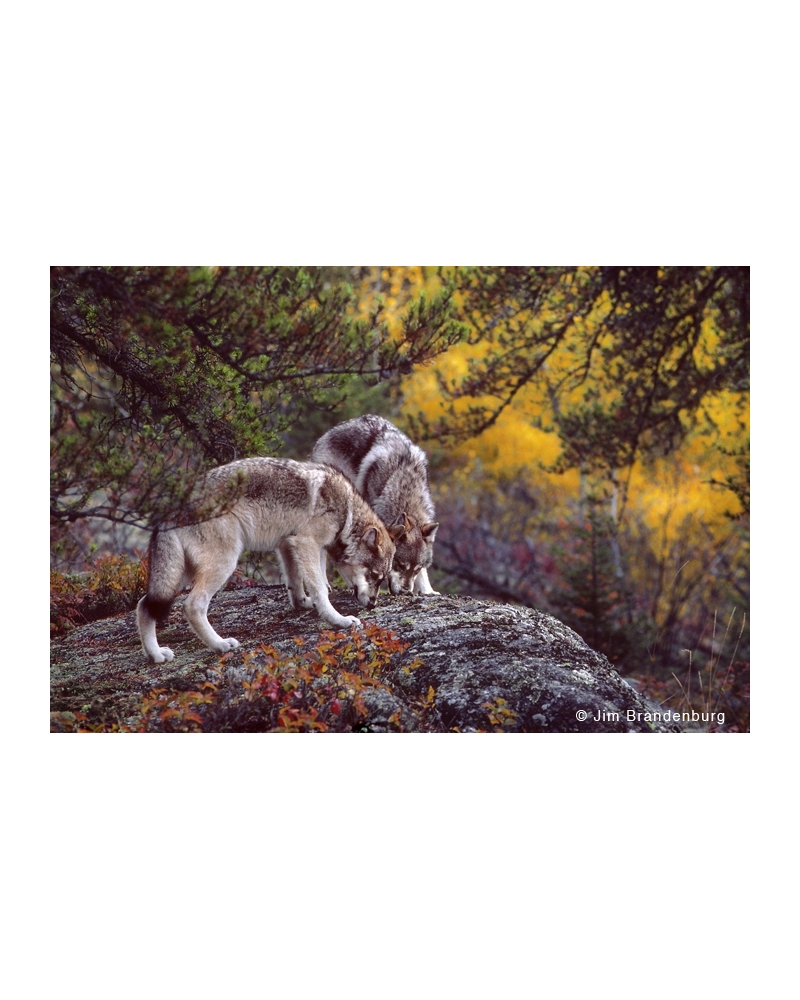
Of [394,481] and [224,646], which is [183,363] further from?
[394,481]

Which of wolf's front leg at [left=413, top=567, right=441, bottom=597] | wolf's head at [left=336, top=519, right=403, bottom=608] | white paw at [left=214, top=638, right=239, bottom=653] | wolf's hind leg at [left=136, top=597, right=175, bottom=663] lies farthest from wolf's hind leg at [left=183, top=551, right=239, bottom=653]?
wolf's front leg at [left=413, top=567, right=441, bottom=597]

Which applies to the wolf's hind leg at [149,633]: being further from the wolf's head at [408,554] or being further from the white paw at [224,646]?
the wolf's head at [408,554]

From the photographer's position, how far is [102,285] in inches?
237

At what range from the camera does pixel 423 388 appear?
37.4 ft

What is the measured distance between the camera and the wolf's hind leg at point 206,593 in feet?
20.8

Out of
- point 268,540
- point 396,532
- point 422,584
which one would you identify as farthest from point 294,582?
point 422,584

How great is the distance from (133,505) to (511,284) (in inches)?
176

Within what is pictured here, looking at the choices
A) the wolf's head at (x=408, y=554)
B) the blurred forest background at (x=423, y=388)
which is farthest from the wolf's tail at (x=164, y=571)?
the wolf's head at (x=408, y=554)

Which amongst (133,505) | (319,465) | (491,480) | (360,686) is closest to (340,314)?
(319,465)

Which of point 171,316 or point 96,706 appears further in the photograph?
point 96,706

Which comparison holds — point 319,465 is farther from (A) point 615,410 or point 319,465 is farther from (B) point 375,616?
(A) point 615,410

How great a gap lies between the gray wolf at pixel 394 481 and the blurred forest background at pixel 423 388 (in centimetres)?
48

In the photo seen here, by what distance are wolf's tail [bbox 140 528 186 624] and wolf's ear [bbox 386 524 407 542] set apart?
201 cm

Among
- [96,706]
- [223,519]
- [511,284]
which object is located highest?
[511,284]
